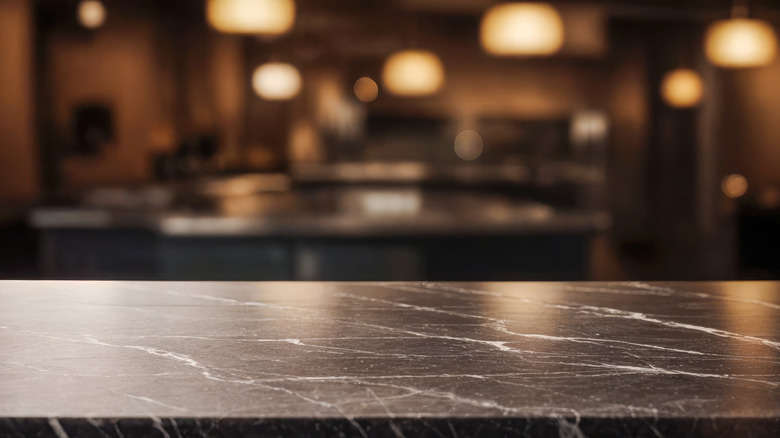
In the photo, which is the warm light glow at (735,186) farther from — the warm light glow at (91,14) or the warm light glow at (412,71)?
the warm light glow at (91,14)

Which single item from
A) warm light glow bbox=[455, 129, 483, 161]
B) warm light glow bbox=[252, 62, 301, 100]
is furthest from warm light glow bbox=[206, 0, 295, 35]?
warm light glow bbox=[455, 129, 483, 161]

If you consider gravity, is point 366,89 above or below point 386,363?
above

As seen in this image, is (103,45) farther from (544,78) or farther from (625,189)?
(625,189)

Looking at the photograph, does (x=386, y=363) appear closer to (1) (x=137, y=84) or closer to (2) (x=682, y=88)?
(1) (x=137, y=84)

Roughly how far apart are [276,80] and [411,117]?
972mm

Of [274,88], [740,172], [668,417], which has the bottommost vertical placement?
[668,417]

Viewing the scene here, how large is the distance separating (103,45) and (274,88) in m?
0.95

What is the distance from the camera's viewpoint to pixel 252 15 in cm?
293

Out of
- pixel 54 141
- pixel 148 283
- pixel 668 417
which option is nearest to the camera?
pixel 668 417

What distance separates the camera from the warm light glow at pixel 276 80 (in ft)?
15.3

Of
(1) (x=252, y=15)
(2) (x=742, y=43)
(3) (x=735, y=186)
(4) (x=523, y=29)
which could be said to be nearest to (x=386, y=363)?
(1) (x=252, y=15)

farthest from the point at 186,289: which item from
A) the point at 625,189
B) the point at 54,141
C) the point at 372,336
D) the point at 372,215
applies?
the point at 625,189

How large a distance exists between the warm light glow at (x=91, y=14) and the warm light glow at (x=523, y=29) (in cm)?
235

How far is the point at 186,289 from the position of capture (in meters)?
1.20
